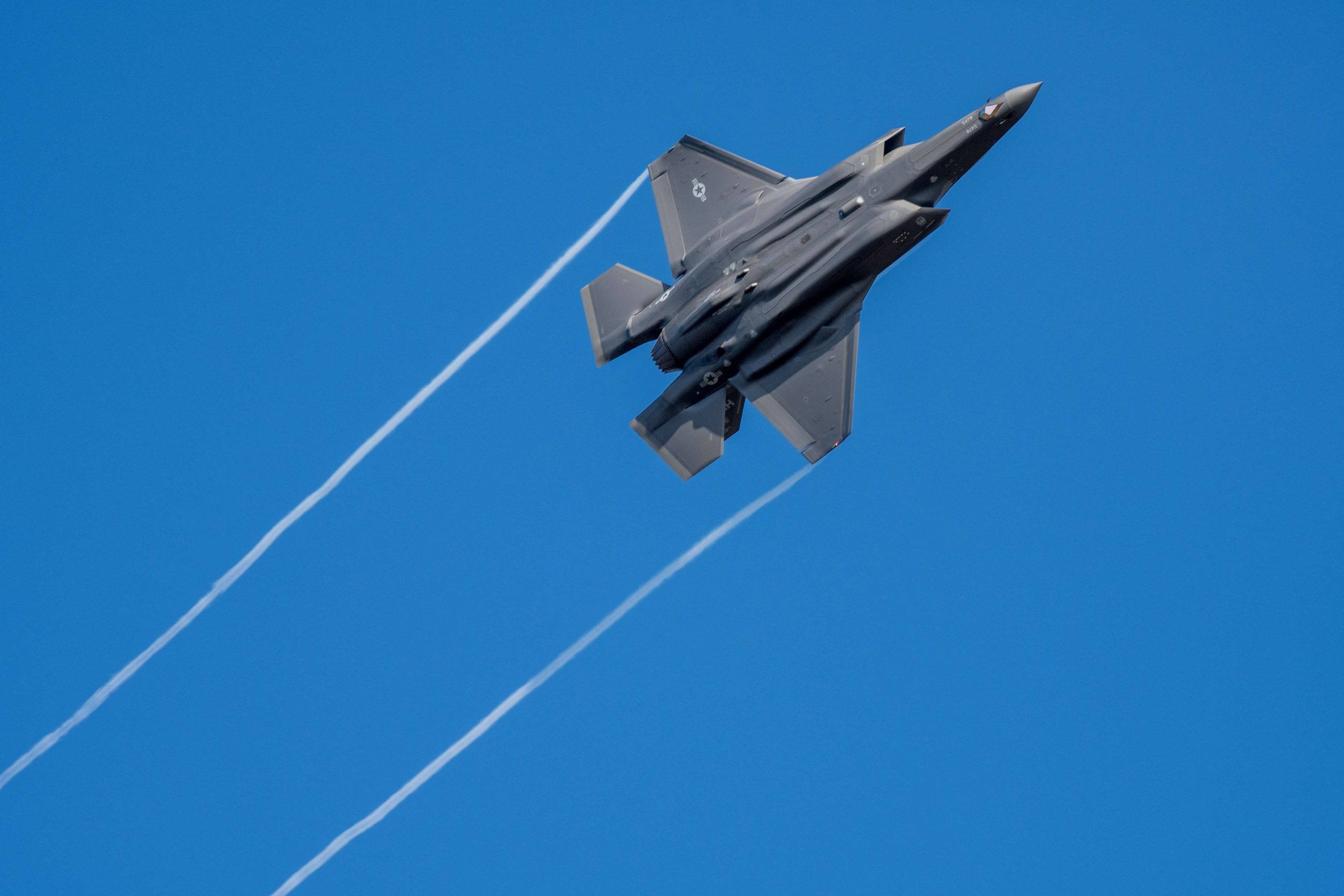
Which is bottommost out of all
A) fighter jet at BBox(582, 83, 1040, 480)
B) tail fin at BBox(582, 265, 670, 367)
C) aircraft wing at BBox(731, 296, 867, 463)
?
aircraft wing at BBox(731, 296, 867, 463)

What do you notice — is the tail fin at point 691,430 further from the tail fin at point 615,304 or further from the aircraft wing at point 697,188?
the aircraft wing at point 697,188

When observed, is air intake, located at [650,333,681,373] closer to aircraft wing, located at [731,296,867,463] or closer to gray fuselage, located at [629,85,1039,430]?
gray fuselage, located at [629,85,1039,430]

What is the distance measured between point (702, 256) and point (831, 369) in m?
3.57

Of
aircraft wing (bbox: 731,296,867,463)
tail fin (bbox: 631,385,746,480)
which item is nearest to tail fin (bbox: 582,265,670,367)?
tail fin (bbox: 631,385,746,480)

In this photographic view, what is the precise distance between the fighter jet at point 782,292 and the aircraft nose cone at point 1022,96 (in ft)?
0.07

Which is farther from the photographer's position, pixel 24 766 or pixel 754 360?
pixel 24 766

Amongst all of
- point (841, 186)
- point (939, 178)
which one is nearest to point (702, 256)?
point (841, 186)

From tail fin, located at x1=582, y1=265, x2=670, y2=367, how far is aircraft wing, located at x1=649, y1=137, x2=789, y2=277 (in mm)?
751

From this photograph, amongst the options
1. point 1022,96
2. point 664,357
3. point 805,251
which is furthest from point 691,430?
point 1022,96

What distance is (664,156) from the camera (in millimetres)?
22266

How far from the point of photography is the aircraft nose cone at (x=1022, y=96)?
1869 centimetres

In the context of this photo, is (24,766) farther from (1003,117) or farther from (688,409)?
(1003,117)

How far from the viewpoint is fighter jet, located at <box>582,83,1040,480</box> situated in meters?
18.8

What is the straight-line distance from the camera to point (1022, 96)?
18688 millimetres
